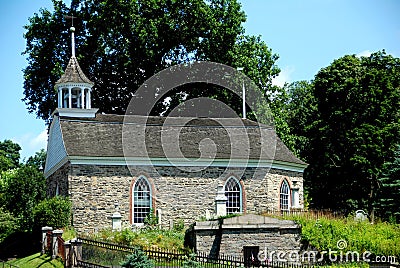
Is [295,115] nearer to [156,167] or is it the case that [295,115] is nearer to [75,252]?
[156,167]

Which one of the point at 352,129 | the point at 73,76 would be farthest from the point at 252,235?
the point at 352,129

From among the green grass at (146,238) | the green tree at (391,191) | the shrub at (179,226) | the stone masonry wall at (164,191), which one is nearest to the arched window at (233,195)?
the stone masonry wall at (164,191)

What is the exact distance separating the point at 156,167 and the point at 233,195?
16.0 ft

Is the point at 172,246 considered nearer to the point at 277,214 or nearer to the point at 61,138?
the point at 277,214

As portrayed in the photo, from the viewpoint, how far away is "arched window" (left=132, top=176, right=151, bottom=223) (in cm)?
3638

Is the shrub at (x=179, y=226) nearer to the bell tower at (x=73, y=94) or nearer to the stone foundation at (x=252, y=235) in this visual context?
the stone foundation at (x=252, y=235)

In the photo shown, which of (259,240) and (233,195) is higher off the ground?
(233,195)

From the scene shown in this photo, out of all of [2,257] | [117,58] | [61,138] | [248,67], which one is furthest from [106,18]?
[2,257]

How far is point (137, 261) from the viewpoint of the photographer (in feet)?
72.8

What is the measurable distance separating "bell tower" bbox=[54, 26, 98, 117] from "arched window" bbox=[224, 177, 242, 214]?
359 inches

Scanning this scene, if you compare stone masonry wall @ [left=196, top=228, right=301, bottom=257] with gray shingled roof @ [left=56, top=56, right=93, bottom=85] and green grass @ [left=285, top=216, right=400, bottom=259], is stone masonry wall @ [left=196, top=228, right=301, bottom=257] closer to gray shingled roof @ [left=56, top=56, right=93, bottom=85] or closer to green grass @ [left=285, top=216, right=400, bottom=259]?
green grass @ [left=285, top=216, right=400, bottom=259]

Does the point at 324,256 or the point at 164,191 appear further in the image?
the point at 164,191

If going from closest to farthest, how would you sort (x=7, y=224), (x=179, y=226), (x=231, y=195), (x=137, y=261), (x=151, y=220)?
(x=137, y=261) → (x=7, y=224) → (x=179, y=226) → (x=151, y=220) → (x=231, y=195)

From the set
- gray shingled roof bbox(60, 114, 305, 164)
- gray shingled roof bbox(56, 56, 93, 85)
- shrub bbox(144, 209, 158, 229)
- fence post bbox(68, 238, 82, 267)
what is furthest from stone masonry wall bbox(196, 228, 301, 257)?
gray shingled roof bbox(56, 56, 93, 85)
